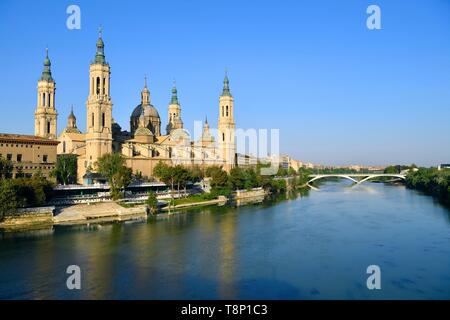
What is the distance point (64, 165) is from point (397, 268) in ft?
82.4

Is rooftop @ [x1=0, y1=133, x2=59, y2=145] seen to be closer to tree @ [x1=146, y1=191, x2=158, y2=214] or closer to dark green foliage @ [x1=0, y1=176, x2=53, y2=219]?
dark green foliage @ [x1=0, y1=176, x2=53, y2=219]

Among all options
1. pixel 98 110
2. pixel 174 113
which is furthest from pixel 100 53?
pixel 174 113

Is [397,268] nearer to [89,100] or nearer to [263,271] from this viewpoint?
[263,271]

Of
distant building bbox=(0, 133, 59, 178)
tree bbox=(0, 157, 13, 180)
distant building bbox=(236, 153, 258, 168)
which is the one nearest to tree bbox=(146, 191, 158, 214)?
distant building bbox=(0, 133, 59, 178)

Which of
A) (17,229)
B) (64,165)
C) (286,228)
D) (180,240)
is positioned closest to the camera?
(180,240)

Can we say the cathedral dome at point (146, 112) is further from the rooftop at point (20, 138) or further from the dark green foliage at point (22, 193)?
the dark green foliage at point (22, 193)

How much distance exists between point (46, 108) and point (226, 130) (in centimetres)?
1755

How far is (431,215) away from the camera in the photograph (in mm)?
25938

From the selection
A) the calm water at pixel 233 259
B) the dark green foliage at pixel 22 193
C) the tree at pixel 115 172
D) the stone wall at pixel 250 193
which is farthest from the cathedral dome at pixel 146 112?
the calm water at pixel 233 259

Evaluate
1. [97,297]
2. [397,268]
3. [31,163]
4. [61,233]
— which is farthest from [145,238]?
[31,163]

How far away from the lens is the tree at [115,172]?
2666cm

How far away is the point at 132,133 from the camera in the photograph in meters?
43.5

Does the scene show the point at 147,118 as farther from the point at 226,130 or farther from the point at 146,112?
the point at 226,130

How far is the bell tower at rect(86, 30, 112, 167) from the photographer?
3275 centimetres
